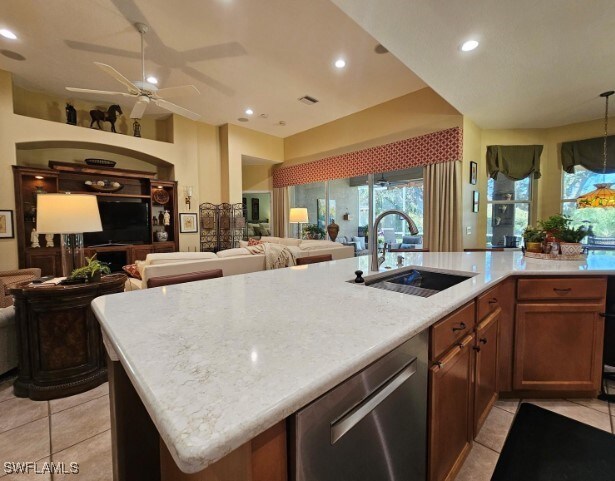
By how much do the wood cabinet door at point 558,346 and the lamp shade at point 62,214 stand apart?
3.02 meters

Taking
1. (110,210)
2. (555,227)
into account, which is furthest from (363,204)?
(110,210)

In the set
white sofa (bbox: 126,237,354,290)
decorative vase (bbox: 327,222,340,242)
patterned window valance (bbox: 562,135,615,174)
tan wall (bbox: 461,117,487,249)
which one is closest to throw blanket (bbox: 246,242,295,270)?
white sofa (bbox: 126,237,354,290)

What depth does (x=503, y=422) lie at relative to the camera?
5.77 feet

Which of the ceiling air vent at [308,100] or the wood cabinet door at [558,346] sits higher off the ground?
the ceiling air vent at [308,100]

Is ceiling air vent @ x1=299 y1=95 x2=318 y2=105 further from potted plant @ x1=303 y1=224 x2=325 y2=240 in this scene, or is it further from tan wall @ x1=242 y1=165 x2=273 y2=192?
tan wall @ x1=242 y1=165 x2=273 y2=192

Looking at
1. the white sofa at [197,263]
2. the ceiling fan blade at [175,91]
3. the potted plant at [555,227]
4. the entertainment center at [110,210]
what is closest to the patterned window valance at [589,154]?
the potted plant at [555,227]

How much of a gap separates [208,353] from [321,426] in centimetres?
32

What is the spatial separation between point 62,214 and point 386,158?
4726 millimetres

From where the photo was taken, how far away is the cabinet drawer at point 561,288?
1.79 metres

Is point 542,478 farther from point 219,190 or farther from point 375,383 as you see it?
point 219,190

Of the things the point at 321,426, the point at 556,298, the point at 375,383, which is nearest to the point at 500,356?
the point at 556,298

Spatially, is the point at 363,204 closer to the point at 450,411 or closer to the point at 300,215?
the point at 300,215

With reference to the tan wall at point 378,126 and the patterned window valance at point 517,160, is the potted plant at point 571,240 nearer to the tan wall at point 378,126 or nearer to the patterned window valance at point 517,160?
the tan wall at point 378,126

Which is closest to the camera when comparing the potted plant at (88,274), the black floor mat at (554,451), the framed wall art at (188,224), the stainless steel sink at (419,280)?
the black floor mat at (554,451)
